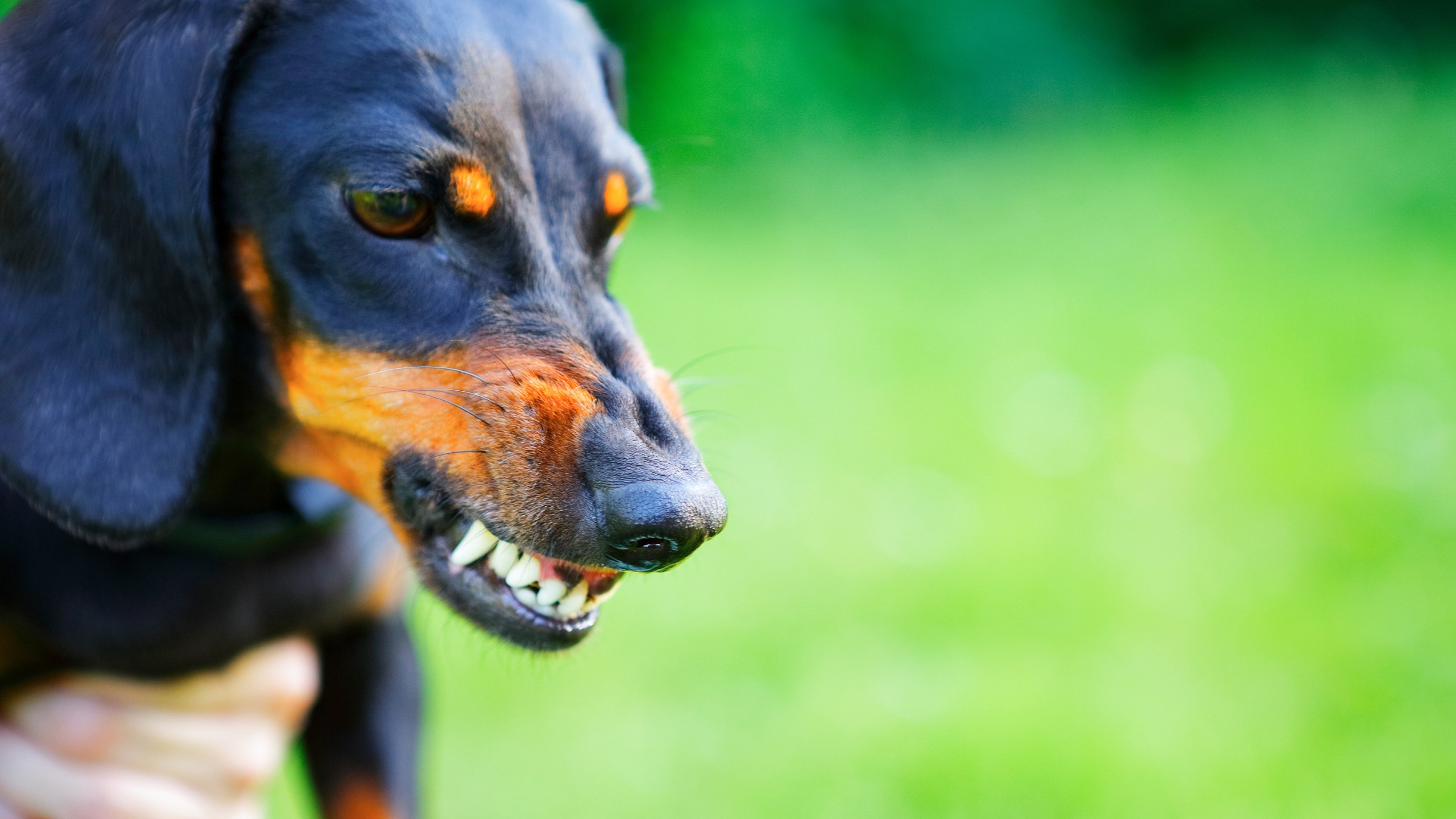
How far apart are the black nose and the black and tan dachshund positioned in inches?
3.7

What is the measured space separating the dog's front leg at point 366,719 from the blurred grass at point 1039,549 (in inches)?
10.9

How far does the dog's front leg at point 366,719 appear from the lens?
2.56 meters

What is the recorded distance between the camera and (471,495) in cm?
193

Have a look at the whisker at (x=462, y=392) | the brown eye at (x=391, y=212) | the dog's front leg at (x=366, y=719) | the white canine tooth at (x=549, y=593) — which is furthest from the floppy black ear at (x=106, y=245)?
the dog's front leg at (x=366, y=719)

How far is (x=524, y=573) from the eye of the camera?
2041mm

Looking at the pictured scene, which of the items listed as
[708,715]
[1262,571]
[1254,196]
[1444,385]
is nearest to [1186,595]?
[1262,571]

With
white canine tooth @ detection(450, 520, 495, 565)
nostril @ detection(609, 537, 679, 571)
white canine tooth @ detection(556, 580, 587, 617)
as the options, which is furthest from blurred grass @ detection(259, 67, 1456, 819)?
nostril @ detection(609, 537, 679, 571)

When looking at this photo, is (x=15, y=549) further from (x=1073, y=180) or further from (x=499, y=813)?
(x=1073, y=180)

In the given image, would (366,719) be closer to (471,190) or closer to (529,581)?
(529,581)

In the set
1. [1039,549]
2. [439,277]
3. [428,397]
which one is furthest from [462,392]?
[1039,549]

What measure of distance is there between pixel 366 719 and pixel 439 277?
3.42 feet

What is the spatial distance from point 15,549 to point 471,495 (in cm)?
81

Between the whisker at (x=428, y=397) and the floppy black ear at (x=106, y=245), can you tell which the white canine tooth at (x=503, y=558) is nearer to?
the whisker at (x=428, y=397)

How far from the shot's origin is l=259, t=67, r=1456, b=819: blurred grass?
3588mm
